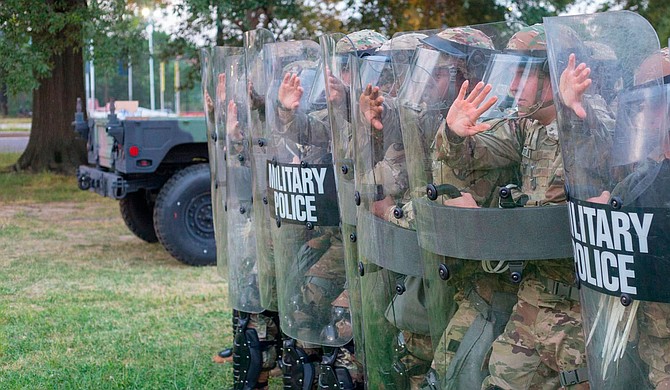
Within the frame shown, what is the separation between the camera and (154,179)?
9.06 metres

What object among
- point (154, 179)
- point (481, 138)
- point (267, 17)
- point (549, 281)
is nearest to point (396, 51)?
point (481, 138)

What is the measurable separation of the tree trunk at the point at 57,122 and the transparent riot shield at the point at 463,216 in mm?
14440

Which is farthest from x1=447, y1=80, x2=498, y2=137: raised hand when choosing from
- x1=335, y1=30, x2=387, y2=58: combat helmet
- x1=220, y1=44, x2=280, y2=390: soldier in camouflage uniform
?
x1=220, y1=44, x2=280, y2=390: soldier in camouflage uniform

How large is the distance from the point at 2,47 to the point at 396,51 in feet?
37.9

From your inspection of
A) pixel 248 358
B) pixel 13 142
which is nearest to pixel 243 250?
pixel 248 358

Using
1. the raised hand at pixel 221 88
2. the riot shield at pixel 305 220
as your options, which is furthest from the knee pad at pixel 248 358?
Result: the raised hand at pixel 221 88

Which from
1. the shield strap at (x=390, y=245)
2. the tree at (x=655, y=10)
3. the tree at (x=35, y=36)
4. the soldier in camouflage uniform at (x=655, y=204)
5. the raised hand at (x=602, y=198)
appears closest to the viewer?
the soldier in camouflage uniform at (x=655, y=204)

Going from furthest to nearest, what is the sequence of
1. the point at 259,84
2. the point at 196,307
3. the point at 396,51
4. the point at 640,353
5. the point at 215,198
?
the point at 196,307
the point at 215,198
the point at 259,84
the point at 396,51
the point at 640,353

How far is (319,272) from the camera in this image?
12.6 ft

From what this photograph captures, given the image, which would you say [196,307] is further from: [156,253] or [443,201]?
[443,201]

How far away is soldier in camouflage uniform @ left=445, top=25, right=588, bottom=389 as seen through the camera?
2.65 metres

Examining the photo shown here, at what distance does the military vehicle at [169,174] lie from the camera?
8609mm

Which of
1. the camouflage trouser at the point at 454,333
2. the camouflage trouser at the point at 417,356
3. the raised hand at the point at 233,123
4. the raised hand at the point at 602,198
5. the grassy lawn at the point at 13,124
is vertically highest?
the raised hand at the point at 233,123

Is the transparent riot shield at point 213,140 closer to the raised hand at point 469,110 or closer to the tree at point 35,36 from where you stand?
the raised hand at point 469,110
